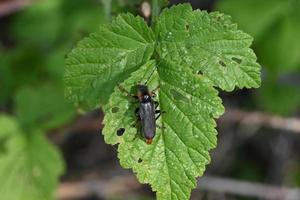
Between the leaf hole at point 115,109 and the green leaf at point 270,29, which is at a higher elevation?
the green leaf at point 270,29

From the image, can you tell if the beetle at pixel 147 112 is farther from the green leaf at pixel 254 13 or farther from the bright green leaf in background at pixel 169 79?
the green leaf at pixel 254 13

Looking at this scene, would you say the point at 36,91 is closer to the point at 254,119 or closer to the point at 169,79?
the point at 254,119

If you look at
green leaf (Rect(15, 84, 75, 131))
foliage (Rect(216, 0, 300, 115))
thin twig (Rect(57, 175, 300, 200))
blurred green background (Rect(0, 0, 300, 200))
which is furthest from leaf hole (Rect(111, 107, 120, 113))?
thin twig (Rect(57, 175, 300, 200))

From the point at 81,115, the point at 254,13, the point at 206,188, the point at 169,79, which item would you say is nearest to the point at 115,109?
the point at 169,79

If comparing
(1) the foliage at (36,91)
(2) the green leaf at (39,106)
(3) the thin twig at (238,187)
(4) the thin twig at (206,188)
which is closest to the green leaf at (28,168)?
(1) the foliage at (36,91)

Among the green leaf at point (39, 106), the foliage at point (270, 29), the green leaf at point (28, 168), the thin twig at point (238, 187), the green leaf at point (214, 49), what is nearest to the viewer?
the green leaf at point (214, 49)

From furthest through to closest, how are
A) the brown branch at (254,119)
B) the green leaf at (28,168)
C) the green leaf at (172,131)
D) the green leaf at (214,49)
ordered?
the brown branch at (254,119)
the green leaf at (28,168)
the green leaf at (214,49)
the green leaf at (172,131)

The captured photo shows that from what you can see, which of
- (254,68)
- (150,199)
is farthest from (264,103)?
(254,68)

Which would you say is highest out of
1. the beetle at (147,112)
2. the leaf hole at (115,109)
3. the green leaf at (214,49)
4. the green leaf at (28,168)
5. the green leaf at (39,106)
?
the green leaf at (214,49)
